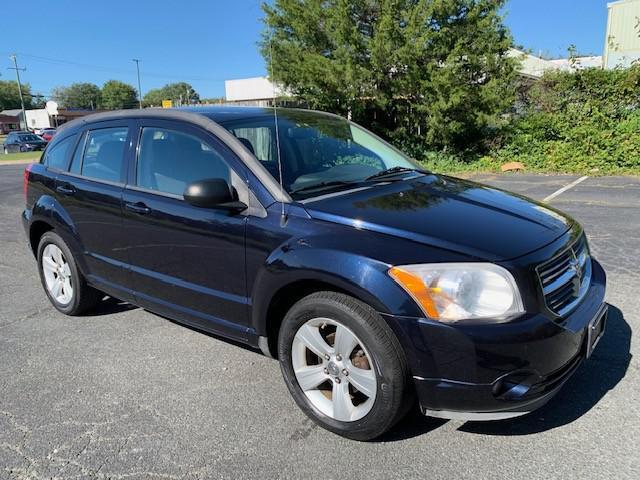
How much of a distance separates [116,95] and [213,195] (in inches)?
5363

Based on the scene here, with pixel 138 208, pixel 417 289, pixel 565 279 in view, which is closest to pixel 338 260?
pixel 417 289

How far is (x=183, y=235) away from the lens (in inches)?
128

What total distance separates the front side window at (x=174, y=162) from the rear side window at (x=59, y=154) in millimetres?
1162

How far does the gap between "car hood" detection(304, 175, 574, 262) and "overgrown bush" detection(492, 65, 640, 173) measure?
35.9ft

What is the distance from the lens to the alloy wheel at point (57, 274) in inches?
176

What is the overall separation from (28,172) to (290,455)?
151 inches

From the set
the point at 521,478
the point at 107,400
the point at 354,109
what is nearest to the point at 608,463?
the point at 521,478

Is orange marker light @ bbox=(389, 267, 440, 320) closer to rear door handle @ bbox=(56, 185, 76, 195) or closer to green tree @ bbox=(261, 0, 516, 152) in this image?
rear door handle @ bbox=(56, 185, 76, 195)

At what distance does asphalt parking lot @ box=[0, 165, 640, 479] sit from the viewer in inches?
97.3

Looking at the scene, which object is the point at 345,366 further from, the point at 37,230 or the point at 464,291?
the point at 37,230

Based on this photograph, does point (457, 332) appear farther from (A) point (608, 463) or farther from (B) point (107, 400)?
(B) point (107, 400)

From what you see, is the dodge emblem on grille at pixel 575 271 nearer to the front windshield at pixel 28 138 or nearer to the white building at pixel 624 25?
the white building at pixel 624 25

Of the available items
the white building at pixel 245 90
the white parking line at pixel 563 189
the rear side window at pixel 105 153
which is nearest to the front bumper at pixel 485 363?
the rear side window at pixel 105 153

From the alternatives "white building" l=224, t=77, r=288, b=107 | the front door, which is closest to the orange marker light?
the front door
